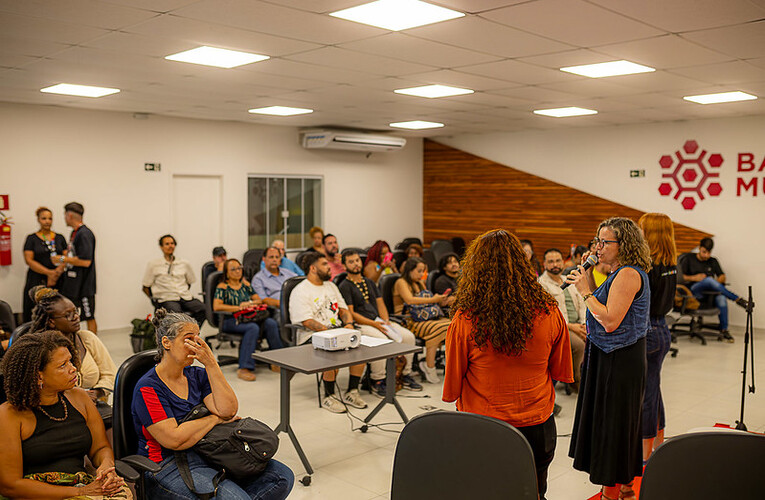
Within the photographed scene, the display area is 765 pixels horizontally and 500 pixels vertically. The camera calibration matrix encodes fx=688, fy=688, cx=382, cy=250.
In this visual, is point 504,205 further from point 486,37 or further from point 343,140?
point 486,37

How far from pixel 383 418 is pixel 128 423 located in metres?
2.68

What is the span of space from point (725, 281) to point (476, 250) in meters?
7.97

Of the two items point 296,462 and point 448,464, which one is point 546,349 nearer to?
point 448,464

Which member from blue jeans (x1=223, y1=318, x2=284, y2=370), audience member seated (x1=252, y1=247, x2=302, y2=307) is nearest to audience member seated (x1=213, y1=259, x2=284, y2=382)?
blue jeans (x1=223, y1=318, x2=284, y2=370)

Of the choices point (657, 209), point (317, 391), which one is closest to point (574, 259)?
point (657, 209)

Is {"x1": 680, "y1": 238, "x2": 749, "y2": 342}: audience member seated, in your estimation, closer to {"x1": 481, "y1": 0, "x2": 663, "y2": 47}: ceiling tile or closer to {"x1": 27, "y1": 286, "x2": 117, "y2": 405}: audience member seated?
{"x1": 481, "y1": 0, "x2": 663, "y2": 47}: ceiling tile

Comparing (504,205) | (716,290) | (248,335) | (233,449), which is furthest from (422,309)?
(504,205)

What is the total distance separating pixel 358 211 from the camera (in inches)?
466

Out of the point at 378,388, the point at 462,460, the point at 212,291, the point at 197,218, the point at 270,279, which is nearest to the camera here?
the point at 462,460

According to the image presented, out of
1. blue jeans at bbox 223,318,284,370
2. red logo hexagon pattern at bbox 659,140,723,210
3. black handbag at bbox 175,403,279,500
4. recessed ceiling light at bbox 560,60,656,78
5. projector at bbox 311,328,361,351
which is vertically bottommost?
blue jeans at bbox 223,318,284,370

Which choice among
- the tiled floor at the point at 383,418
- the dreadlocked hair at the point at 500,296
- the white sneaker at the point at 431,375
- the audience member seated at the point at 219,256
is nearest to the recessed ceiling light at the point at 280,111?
the audience member seated at the point at 219,256

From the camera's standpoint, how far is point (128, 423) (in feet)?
9.70

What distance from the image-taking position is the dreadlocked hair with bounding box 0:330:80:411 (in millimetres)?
2668

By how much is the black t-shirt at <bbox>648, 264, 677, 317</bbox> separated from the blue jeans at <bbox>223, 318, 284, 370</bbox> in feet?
12.4
